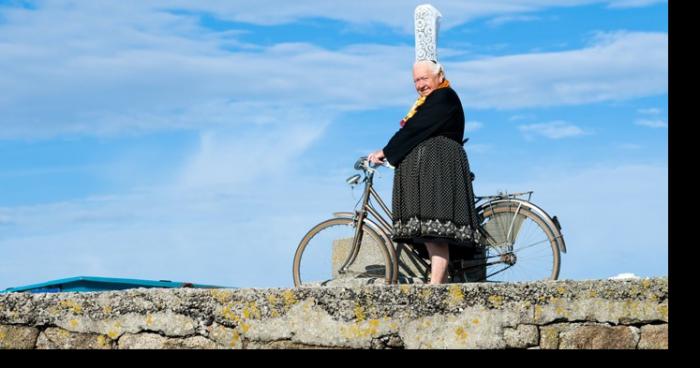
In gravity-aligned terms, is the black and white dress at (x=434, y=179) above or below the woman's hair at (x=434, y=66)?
below

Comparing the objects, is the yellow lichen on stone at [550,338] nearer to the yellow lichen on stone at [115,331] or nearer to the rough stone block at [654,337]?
the rough stone block at [654,337]

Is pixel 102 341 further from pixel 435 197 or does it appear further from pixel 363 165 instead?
pixel 363 165

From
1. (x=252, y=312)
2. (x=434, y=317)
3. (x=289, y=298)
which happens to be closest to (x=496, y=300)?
(x=434, y=317)

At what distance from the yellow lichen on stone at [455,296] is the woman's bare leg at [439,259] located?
1702 millimetres

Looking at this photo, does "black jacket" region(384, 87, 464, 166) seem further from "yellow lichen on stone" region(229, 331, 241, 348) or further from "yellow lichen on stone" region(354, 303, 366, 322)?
"yellow lichen on stone" region(229, 331, 241, 348)

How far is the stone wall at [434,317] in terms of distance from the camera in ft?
15.9

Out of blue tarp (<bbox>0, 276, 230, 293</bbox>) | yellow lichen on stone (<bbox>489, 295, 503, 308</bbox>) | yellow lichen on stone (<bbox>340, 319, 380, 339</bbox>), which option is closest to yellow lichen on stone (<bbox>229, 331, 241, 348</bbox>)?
yellow lichen on stone (<bbox>340, 319, 380, 339</bbox>)

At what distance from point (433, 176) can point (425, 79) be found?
2.47 feet

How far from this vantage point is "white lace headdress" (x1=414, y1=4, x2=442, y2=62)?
23.6 feet

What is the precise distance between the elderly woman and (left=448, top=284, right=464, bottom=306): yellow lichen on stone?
1.69 meters

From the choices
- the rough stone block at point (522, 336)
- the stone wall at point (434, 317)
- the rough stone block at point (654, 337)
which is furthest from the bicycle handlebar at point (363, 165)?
the rough stone block at point (654, 337)

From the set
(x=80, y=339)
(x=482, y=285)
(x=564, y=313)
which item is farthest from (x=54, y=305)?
(x=564, y=313)
